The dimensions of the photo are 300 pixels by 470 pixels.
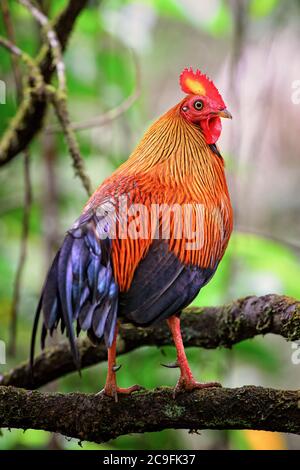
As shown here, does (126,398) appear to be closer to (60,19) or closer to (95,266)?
(95,266)

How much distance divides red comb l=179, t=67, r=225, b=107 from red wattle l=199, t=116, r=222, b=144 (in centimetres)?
7

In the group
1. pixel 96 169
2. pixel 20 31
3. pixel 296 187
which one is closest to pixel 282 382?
pixel 296 187

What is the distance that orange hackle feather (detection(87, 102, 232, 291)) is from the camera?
2.01 meters

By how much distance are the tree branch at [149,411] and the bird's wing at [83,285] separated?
0.60 ft

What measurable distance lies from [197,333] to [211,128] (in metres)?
0.71

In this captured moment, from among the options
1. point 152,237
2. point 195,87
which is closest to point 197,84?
point 195,87

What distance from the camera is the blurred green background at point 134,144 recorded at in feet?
11.1

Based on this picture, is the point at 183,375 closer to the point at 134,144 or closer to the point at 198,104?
the point at 198,104

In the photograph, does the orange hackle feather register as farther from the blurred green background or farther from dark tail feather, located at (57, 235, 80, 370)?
the blurred green background

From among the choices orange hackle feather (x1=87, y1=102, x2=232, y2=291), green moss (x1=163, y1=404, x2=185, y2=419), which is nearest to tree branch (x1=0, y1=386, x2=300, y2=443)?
green moss (x1=163, y1=404, x2=185, y2=419)

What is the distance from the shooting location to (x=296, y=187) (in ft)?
19.8

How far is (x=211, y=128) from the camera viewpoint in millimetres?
2270

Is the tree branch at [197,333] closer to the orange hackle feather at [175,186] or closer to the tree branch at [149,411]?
the orange hackle feather at [175,186]

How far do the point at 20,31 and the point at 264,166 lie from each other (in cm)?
243
